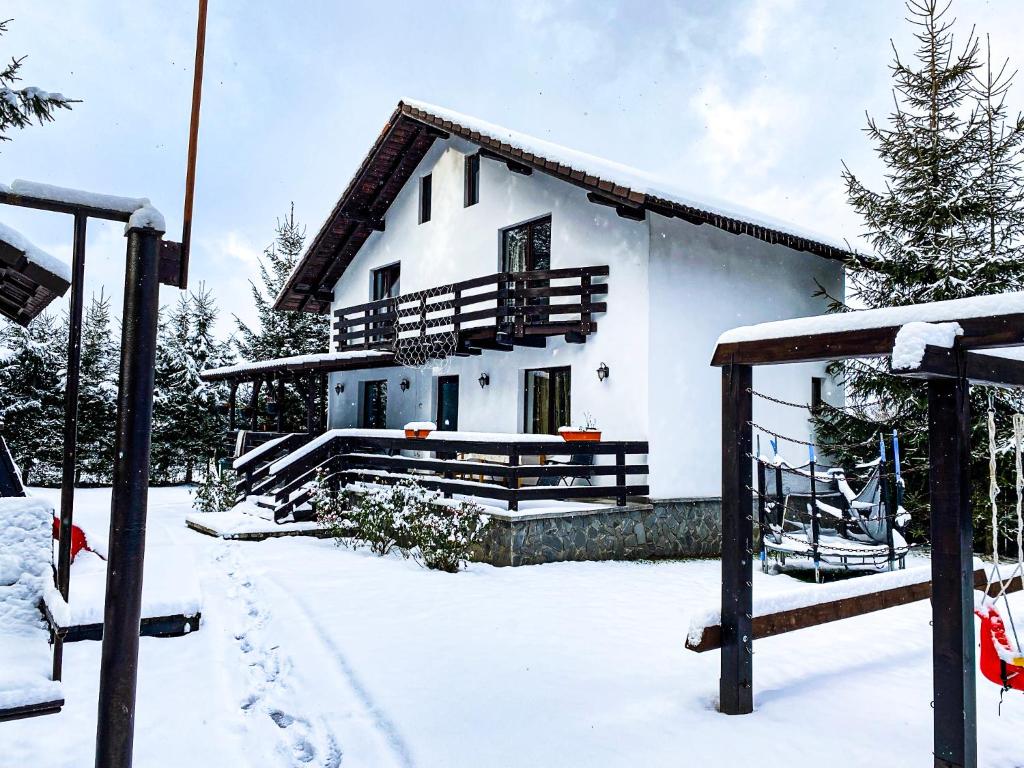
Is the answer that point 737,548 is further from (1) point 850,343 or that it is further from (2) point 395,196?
(2) point 395,196

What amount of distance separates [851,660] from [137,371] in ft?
17.8

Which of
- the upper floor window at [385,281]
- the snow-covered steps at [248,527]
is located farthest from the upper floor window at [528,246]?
the snow-covered steps at [248,527]

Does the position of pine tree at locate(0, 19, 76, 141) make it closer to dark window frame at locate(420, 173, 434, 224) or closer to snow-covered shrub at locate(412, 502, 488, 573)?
dark window frame at locate(420, 173, 434, 224)

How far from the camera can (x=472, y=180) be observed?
15.2 metres

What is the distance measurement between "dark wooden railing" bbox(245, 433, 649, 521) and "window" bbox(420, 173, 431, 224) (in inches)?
240

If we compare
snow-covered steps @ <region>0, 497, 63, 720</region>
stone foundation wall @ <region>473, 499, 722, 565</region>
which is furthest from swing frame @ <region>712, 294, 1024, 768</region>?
stone foundation wall @ <region>473, 499, 722, 565</region>

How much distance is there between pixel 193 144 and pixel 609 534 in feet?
27.4

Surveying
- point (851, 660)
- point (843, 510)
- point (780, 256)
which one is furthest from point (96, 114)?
point (780, 256)

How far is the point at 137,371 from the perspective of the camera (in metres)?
2.94

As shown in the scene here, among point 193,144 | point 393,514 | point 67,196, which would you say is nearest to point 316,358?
point 393,514

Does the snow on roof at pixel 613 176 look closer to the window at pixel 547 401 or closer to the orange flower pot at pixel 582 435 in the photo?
the window at pixel 547 401

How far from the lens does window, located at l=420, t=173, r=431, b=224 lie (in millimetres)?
16656

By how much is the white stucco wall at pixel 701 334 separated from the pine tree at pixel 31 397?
17.3m

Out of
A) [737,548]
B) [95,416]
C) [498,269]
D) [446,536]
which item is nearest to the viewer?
[737,548]
